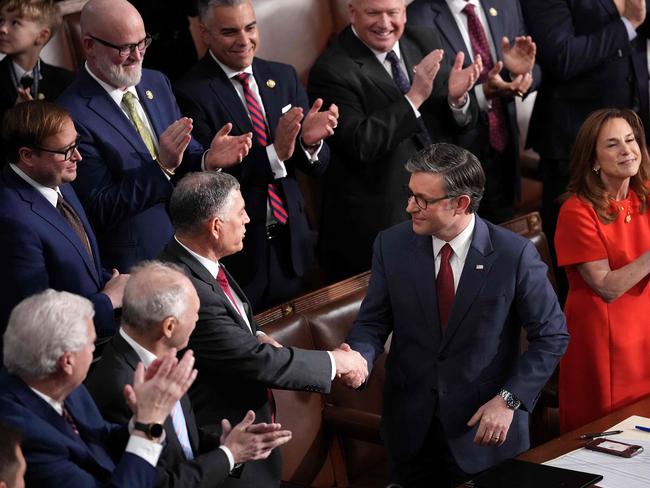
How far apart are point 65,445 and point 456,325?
1.24 m

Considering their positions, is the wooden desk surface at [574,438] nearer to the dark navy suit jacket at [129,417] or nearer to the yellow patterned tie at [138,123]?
A: the dark navy suit jacket at [129,417]

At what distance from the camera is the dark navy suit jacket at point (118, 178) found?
11.7 ft

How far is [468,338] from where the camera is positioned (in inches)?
128

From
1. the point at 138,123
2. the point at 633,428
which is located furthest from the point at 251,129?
the point at 633,428

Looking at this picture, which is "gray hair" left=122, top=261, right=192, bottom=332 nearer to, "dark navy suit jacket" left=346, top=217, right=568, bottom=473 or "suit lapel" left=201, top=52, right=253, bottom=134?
"dark navy suit jacket" left=346, top=217, right=568, bottom=473

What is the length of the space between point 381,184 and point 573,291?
3.11ft

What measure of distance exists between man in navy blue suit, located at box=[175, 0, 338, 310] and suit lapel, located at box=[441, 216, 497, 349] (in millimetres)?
893

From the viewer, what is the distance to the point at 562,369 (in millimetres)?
3838

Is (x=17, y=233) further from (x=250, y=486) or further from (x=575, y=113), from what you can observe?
(x=575, y=113)

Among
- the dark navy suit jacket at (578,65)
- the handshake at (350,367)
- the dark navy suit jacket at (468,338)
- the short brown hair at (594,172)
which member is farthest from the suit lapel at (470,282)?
the dark navy suit jacket at (578,65)

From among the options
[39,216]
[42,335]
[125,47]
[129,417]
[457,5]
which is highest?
[125,47]

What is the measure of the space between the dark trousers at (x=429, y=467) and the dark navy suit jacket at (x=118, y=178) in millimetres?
1071

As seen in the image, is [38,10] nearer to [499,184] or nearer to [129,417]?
[129,417]

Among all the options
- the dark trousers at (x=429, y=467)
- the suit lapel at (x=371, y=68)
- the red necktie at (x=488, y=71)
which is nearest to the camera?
the dark trousers at (x=429, y=467)
